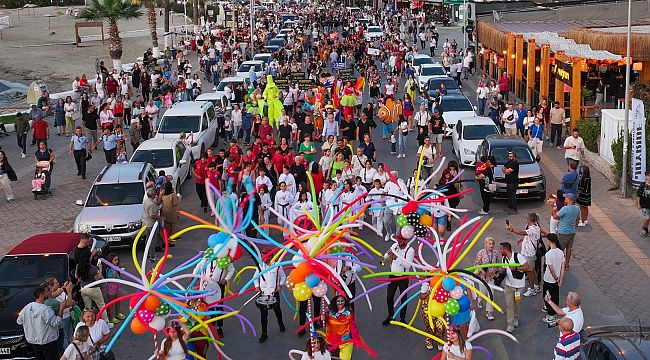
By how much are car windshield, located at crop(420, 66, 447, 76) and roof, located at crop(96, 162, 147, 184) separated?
836 inches

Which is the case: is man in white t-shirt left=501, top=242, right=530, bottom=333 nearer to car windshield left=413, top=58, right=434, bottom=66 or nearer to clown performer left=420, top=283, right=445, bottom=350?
clown performer left=420, top=283, right=445, bottom=350

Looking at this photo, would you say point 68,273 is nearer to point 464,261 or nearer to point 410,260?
point 410,260

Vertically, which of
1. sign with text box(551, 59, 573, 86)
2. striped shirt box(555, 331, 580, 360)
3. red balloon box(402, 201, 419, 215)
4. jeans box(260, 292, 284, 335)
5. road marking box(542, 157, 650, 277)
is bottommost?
road marking box(542, 157, 650, 277)

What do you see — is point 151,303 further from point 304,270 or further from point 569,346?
point 569,346

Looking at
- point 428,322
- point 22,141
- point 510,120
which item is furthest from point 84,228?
point 510,120

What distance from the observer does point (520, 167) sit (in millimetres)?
20281

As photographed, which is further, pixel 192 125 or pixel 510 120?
pixel 192 125

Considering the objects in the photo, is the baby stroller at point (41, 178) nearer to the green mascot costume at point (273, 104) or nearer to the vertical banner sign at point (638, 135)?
the green mascot costume at point (273, 104)

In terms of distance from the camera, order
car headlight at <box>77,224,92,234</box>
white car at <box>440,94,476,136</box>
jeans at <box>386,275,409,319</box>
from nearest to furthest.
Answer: jeans at <box>386,275,409,319</box>
car headlight at <box>77,224,92,234</box>
white car at <box>440,94,476,136</box>

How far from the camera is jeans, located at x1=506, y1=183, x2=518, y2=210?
1936cm

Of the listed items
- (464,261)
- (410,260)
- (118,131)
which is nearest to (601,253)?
(464,261)

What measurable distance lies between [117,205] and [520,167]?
360 inches

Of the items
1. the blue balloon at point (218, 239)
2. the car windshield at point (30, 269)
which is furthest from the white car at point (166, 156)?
the blue balloon at point (218, 239)

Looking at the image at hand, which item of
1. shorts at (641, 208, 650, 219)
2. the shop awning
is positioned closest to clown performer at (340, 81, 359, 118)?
the shop awning
